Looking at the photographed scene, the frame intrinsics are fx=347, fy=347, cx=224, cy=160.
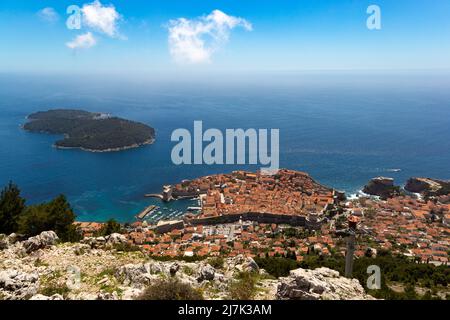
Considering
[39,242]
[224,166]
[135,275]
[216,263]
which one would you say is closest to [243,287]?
[216,263]

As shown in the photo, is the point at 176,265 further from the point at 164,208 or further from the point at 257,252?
the point at 164,208

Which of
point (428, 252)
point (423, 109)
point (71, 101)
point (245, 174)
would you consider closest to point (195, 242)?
point (428, 252)

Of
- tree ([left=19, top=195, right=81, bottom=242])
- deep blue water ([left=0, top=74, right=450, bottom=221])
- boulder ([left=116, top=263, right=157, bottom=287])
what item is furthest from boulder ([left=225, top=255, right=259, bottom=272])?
deep blue water ([left=0, top=74, right=450, bottom=221])

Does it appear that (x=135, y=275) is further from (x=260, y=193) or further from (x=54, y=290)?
(x=260, y=193)

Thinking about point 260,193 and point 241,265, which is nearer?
point 241,265

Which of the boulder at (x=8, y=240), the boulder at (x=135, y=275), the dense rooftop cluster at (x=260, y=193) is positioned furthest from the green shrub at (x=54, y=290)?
the dense rooftop cluster at (x=260, y=193)

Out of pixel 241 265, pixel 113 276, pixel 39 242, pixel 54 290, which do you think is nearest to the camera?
pixel 54 290

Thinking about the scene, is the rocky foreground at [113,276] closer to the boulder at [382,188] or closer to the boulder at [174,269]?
the boulder at [174,269]
